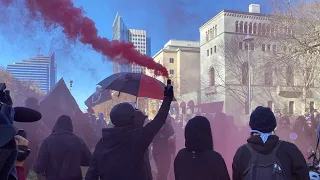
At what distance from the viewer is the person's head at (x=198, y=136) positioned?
363 cm

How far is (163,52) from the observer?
6316cm

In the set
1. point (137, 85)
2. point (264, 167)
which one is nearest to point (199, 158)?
point (264, 167)

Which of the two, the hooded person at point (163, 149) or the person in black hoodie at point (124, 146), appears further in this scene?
the hooded person at point (163, 149)

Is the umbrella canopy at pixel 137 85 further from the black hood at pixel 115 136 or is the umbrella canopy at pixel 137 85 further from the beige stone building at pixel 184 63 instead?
the beige stone building at pixel 184 63

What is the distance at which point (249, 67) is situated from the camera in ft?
83.6

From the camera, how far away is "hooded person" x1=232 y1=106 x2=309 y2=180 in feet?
10.2

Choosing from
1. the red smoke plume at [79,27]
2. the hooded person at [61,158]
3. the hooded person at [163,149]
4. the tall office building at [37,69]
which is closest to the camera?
the hooded person at [61,158]

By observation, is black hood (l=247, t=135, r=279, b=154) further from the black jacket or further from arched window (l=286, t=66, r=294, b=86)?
arched window (l=286, t=66, r=294, b=86)

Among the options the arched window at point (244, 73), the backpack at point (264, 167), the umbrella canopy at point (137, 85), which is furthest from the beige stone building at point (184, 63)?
the backpack at point (264, 167)

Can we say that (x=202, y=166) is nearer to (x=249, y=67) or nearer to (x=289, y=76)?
(x=289, y=76)

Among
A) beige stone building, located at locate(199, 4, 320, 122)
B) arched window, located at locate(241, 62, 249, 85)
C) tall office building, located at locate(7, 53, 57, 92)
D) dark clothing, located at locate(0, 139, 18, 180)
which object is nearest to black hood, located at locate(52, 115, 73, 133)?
dark clothing, located at locate(0, 139, 18, 180)

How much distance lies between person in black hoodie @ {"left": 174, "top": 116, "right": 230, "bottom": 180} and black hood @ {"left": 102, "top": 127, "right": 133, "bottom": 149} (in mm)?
701

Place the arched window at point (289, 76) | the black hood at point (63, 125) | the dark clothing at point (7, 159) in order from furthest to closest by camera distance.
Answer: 1. the arched window at point (289, 76)
2. the black hood at point (63, 125)
3. the dark clothing at point (7, 159)

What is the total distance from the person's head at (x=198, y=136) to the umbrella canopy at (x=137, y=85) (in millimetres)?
1925
